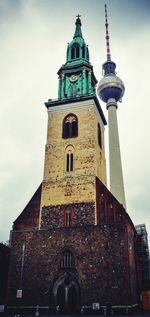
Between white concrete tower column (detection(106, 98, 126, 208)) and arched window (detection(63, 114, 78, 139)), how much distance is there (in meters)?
24.6

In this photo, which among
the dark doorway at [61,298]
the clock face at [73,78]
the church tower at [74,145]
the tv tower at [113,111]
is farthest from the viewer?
the tv tower at [113,111]

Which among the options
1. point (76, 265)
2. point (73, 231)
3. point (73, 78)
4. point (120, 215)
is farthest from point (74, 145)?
point (76, 265)

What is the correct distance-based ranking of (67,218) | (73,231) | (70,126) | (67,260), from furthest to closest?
(70,126) < (67,218) < (73,231) < (67,260)

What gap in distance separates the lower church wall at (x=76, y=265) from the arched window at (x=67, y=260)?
18 cm

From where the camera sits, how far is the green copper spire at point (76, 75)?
3247cm

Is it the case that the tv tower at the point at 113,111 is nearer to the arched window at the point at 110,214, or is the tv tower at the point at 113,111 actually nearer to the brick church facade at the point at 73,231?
the brick church facade at the point at 73,231

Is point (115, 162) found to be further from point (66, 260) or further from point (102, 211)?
point (66, 260)

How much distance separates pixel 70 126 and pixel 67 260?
13249mm

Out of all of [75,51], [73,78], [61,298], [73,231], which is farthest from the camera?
[75,51]

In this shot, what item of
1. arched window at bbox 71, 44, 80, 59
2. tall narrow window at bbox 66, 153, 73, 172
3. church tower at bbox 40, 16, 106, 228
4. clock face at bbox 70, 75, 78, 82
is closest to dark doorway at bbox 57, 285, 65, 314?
church tower at bbox 40, 16, 106, 228

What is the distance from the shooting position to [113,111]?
6309 centimetres

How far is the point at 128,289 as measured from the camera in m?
21.3

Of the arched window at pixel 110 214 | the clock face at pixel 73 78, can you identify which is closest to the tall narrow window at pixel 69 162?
the arched window at pixel 110 214

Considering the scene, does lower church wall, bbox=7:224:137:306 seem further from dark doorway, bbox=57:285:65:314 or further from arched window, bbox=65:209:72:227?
arched window, bbox=65:209:72:227
